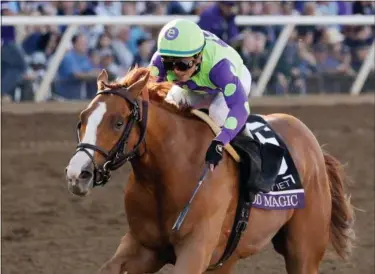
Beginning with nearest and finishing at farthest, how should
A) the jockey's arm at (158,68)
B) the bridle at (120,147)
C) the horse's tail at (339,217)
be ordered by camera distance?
1. the bridle at (120,147)
2. the jockey's arm at (158,68)
3. the horse's tail at (339,217)

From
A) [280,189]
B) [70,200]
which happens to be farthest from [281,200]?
[70,200]

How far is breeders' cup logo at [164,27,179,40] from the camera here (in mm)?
4867

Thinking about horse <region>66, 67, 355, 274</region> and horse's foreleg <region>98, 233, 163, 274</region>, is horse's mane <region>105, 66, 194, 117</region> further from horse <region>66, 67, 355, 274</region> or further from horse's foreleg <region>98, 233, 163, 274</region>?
A: horse's foreleg <region>98, 233, 163, 274</region>

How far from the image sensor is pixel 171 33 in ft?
16.0

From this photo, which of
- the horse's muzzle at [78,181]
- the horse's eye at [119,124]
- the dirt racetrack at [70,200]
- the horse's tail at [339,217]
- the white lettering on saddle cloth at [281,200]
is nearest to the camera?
the horse's muzzle at [78,181]

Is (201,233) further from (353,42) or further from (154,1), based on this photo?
(353,42)

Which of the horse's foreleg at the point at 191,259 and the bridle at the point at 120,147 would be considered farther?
the horse's foreleg at the point at 191,259

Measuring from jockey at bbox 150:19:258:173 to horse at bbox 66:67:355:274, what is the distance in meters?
0.11

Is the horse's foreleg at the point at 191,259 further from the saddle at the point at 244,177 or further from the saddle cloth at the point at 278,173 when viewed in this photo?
the saddle cloth at the point at 278,173

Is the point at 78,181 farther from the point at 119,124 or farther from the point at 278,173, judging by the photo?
the point at 278,173

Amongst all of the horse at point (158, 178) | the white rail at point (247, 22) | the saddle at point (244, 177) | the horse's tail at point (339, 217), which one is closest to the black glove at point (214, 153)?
the horse at point (158, 178)

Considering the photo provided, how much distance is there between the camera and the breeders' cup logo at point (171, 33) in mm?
4867

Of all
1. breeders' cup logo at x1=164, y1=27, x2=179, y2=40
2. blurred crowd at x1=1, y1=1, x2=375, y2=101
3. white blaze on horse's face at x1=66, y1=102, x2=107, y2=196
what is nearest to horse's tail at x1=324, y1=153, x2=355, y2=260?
breeders' cup logo at x1=164, y1=27, x2=179, y2=40

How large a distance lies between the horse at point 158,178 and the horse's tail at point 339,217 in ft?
1.89
